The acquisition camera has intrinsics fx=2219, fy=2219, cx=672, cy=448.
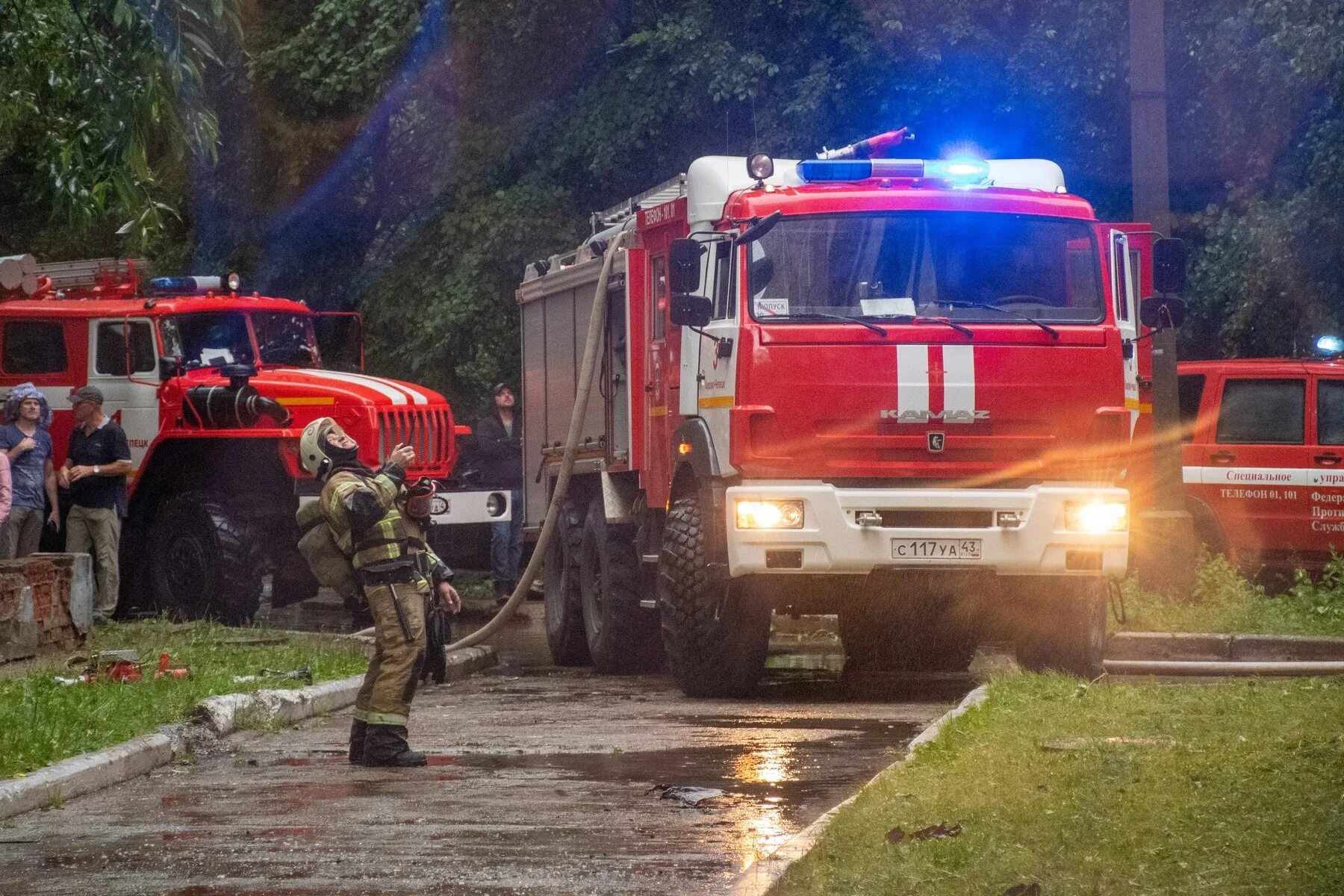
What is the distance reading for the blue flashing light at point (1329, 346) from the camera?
17156 millimetres

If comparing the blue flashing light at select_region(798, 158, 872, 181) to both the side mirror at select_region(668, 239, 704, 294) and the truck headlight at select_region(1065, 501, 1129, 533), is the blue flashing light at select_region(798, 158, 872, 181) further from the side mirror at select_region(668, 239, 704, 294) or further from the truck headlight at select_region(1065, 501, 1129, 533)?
the truck headlight at select_region(1065, 501, 1129, 533)

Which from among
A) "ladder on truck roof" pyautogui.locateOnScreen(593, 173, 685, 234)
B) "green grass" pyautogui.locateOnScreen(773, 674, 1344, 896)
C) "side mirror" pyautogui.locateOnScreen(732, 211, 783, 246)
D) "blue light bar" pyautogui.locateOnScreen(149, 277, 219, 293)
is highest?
"ladder on truck roof" pyautogui.locateOnScreen(593, 173, 685, 234)

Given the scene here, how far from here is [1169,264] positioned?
12203 millimetres

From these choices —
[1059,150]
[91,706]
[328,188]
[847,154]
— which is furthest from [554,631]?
[328,188]

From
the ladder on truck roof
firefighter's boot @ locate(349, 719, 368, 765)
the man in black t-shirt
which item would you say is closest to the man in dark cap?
the man in black t-shirt

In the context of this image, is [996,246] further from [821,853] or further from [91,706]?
[821,853]

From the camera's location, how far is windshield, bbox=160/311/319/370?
1847 centimetres

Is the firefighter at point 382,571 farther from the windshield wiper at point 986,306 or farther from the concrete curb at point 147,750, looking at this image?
the windshield wiper at point 986,306

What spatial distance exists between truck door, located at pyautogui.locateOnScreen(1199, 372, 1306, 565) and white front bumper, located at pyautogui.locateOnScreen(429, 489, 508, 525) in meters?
5.83

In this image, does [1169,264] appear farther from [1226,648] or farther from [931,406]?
[1226,648]

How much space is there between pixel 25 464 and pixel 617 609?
508 cm

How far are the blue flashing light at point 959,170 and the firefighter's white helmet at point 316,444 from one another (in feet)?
13.6

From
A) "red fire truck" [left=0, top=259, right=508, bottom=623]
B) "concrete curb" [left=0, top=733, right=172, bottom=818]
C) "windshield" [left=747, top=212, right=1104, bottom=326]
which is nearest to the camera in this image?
"concrete curb" [left=0, top=733, right=172, bottom=818]

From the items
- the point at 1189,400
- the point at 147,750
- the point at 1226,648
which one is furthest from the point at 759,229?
the point at 1189,400
